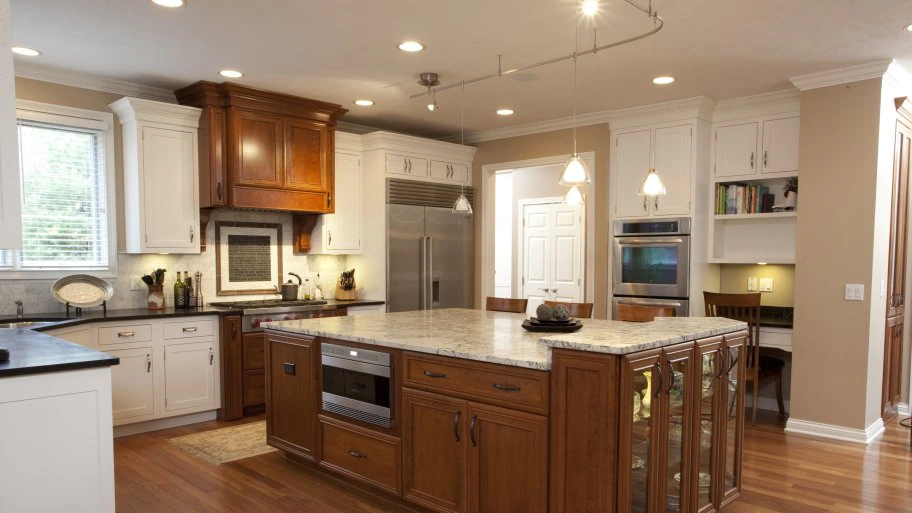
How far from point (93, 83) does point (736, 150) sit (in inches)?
204

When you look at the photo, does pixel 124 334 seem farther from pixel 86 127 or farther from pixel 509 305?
pixel 509 305

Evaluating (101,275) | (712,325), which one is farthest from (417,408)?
(101,275)

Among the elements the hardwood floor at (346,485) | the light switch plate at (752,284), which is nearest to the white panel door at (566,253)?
the light switch plate at (752,284)

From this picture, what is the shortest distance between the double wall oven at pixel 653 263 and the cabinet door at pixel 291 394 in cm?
311

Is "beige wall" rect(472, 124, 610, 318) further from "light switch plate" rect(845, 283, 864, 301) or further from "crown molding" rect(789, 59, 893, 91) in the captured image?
"light switch plate" rect(845, 283, 864, 301)

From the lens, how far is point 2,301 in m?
4.35

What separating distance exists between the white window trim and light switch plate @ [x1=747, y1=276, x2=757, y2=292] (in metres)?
5.28

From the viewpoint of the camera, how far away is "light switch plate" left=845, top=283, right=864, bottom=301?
4418 mm

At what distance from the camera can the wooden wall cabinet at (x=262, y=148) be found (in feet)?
16.1

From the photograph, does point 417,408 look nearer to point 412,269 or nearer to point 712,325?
point 712,325

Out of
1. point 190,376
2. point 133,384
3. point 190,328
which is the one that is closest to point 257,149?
point 190,328

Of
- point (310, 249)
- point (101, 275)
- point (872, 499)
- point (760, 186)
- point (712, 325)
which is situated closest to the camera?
point (712, 325)

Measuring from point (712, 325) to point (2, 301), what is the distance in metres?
4.62

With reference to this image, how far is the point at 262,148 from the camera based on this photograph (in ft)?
16.7
